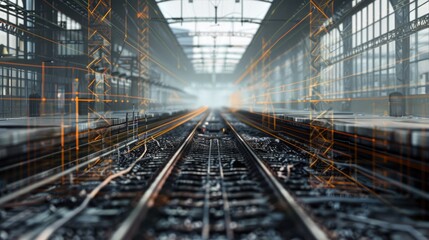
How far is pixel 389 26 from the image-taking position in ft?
66.5

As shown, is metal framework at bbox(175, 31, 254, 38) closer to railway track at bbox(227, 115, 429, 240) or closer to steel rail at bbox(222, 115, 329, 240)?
railway track at bbox(227, 115, 429, 240)

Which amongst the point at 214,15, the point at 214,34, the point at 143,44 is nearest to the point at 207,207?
the point at 143,44

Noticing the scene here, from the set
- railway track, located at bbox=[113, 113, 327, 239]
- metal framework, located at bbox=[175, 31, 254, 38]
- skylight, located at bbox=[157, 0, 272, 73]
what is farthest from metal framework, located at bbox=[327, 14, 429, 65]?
railway track, located at bbox=[113, 113, 327, 239]

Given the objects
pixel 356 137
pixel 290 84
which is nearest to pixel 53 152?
pixel 356 137

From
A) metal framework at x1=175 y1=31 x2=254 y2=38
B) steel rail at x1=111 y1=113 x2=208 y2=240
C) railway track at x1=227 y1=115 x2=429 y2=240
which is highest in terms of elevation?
metal framework at x1=175 y1=31 x2=254 y2=38

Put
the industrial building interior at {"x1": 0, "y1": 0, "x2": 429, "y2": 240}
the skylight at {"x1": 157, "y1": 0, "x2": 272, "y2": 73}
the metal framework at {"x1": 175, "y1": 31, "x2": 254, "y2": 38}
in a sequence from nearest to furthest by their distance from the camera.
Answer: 1. the industrial building interior at {"x1": 0, "y1": 0, "x2": 429, "y2": 240}
2. the skylight at {"x1": 157, "y1": 0, "x2": 272, "y2": 73}
3. the metal framework at {"x1": 175, "y1": 31, "x2": 254, "y2": 38}

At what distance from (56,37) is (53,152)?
1522 centimetres

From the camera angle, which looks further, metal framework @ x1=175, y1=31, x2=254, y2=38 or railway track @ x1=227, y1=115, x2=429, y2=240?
metal framework @ x1=175, y1=31, x2=254, y2=38

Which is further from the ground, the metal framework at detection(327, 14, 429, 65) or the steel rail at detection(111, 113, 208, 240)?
the metal framework at detection(327, 14, 429, 65)

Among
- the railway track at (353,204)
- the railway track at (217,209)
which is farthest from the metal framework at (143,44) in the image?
the railway track at (353,204)

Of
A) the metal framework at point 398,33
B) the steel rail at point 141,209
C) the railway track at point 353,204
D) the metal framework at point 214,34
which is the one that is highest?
the metal framework at point 214,34

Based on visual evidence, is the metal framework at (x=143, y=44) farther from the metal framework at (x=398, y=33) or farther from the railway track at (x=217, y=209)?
the railway track at (x=217, y=209)

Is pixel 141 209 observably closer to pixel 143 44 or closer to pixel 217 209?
pixel 217 209

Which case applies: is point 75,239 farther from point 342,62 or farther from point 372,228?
point 342,62
